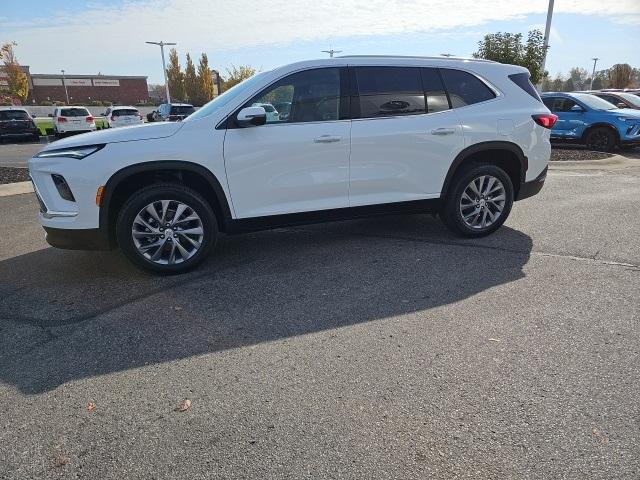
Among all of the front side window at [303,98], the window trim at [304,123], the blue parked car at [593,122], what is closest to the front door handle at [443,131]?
the window trim at [304,123]

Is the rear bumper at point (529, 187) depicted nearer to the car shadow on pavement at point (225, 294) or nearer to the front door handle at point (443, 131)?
the car shadow on pavement at point (225, 294)

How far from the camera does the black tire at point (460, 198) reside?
5.30 metres

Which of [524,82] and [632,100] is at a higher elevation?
[524,82]

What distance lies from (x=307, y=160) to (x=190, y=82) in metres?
56.6

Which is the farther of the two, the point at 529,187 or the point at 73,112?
the point at 73,112

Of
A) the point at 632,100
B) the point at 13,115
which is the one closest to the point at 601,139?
the point at 632,100

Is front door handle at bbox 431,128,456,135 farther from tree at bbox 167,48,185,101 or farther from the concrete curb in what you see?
tree at bbox 167,48,185,101

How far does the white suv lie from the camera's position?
4.29 metres

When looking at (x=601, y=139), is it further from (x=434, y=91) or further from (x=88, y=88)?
(x=88, y=88)

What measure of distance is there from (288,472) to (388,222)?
14.9 ft

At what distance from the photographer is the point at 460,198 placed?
210 inches

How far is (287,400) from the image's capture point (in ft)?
8.96

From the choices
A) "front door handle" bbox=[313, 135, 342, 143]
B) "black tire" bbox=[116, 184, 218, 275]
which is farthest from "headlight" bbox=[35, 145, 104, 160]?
"front door handle" bbox=[313, 135, 342, 143]

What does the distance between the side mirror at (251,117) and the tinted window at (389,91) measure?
1047 mm
